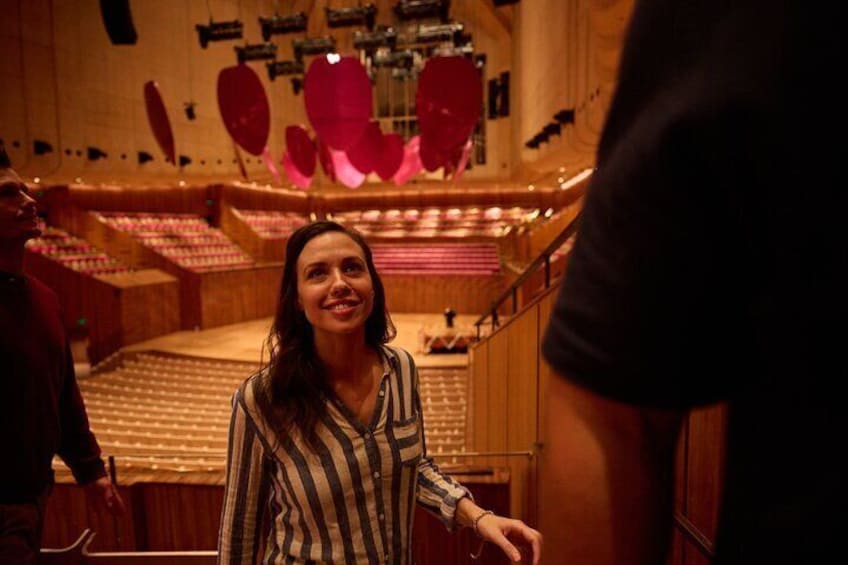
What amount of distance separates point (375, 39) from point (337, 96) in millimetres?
5783

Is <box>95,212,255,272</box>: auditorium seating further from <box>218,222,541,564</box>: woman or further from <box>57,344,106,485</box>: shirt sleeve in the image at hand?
<box>218,222,541,564</box>: woman

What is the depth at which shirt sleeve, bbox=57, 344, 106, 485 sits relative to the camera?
5.64 feet

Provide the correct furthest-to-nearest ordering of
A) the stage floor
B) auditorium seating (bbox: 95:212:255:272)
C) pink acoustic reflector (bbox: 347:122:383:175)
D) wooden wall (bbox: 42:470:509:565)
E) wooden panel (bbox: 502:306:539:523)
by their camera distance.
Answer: auditorium seating (bbox: 95:212:255:272), the stage floor, pink acoustic reflector (bbox: 347:122:383:175), wooden panel (bbox: 502:306:539:523), wooden wall (bbox: 42:470:509:565)

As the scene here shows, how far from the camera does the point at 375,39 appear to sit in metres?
8.68

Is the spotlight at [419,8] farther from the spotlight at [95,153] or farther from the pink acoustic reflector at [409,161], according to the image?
the spotlight at [95,153]

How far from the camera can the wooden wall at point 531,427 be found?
142 cm

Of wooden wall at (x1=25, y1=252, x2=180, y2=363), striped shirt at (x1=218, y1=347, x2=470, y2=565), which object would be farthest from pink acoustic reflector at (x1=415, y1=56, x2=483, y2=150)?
wooden wall at (x1=25, y1=252, x2=180, y2=363)

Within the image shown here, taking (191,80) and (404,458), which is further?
(191,80)

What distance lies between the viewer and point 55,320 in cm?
168

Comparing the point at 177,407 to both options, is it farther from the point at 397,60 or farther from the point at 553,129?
the point at 397,60

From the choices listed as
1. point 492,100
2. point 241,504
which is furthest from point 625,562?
point 492,100

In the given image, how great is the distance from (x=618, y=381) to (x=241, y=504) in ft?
3.72

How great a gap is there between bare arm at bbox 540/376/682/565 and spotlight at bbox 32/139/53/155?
8.87 metres

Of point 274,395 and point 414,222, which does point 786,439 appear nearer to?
point 274,395
